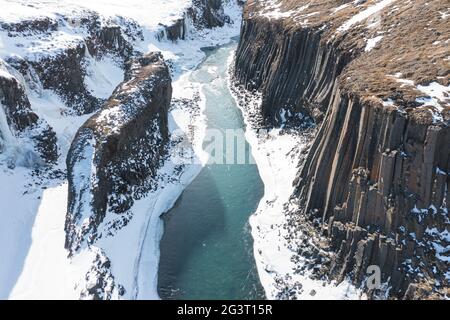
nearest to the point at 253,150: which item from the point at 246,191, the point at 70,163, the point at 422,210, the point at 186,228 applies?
the point at 246,191

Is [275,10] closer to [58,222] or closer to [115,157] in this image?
[115,157]

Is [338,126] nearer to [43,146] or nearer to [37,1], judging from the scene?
[43,146]

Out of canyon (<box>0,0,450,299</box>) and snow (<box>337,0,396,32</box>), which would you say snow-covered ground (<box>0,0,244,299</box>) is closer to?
canyon (<box>0,0,450,299</box>)

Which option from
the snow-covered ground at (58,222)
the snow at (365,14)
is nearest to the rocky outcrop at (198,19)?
the snow-covered ground at (58,222)

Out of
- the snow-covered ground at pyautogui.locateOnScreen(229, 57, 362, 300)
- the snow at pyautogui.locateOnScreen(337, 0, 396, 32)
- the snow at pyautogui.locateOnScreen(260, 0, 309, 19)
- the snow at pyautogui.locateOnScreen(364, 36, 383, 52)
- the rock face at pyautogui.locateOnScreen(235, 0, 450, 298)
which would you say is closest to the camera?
the rock face at pyautogui.locateOnScreen(235, 0, 450, 298)

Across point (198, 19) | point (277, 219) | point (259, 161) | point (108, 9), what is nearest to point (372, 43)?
point (259, 161)

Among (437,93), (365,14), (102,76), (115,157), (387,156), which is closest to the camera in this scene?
(387,156)

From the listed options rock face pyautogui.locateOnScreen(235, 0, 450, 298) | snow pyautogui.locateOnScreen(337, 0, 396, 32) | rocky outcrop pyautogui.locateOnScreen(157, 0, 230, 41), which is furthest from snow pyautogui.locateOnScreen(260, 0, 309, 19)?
rocky outcrop pyautogui.locateOnScreen(157, 0, 230, 41)
